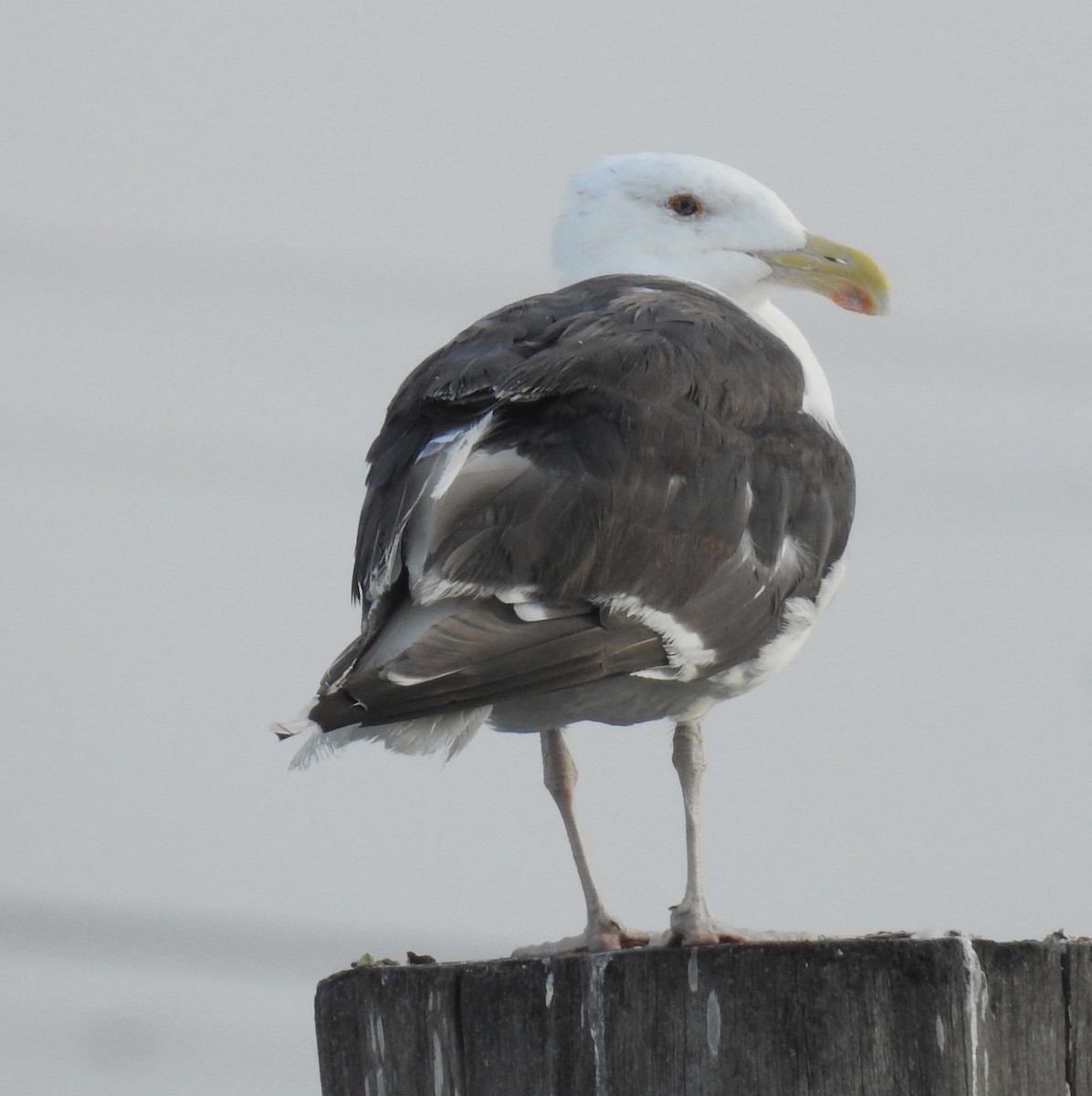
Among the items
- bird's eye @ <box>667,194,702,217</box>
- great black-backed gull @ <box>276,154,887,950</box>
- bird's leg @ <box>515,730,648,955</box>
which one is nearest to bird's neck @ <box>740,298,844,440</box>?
great black-backed gull @ <box>276,154,887,950</box>

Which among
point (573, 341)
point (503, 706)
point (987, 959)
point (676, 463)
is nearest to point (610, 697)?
point (503, 706)

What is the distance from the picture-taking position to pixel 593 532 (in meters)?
4.11

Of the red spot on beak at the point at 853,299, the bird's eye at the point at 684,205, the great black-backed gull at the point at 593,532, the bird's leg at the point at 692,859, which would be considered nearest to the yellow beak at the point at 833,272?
the red spot on beak at the point at 853,299

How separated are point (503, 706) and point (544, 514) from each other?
443 millimetres

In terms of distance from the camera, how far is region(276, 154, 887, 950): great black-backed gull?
3852 millimetres

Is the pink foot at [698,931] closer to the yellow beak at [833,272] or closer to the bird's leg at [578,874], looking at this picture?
the bird's leg at [578,874]

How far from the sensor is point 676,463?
4.32 metres

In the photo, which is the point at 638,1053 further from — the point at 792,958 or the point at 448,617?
the point at 448,617

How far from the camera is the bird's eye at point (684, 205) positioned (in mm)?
5898

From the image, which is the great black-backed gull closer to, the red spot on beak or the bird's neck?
the bird's neck

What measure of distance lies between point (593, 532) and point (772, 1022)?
131 cm

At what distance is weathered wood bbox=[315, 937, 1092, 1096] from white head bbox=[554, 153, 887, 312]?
2977 mm

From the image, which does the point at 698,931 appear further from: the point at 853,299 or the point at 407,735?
the point at 853,299

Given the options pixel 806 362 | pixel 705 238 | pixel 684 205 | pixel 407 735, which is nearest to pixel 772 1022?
pixel 407 735
